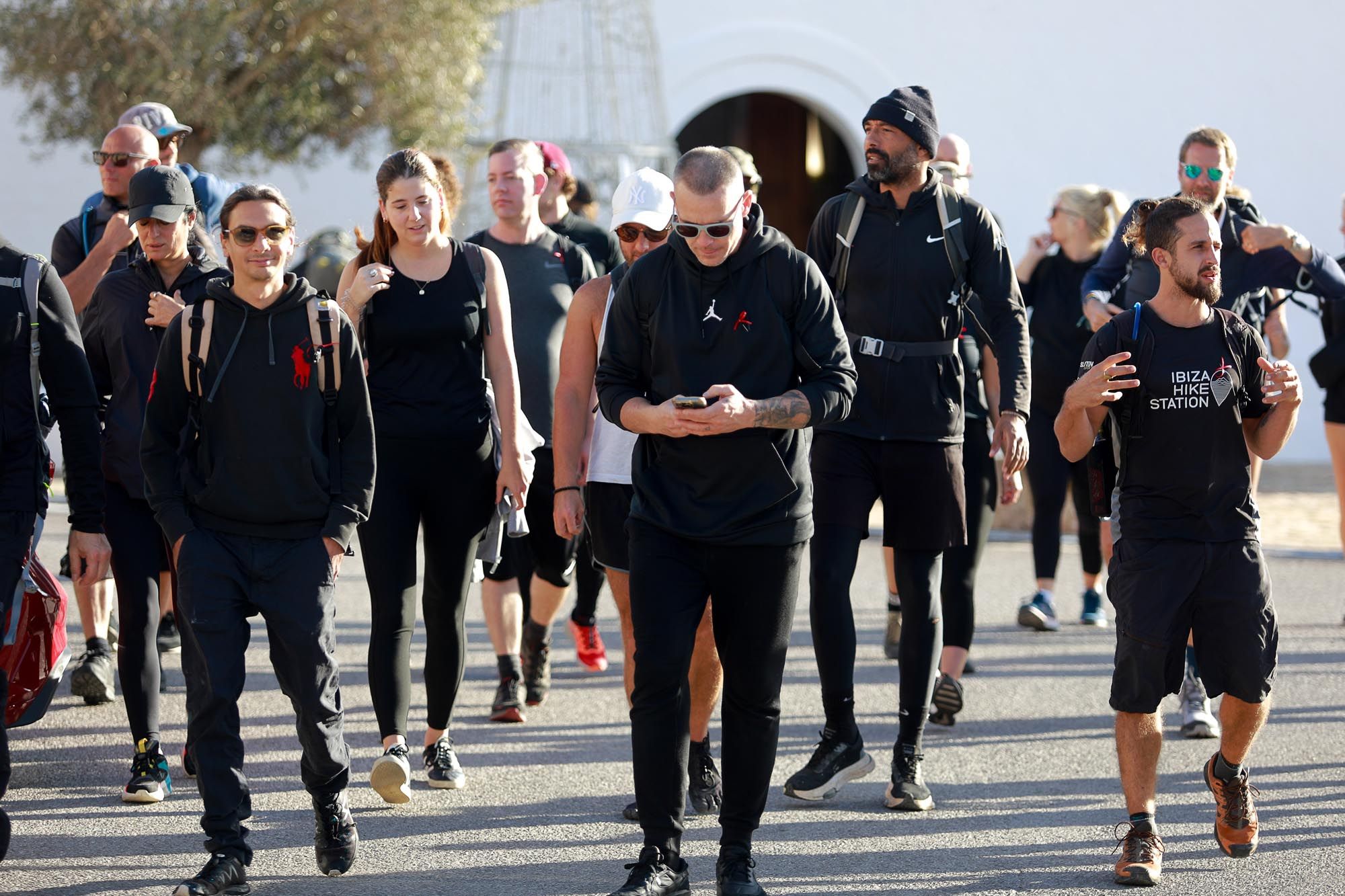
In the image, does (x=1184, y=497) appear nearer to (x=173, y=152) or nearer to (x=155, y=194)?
(x=155, y=194)

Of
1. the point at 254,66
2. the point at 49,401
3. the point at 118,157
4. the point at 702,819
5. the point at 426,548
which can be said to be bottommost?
the point at 702,819

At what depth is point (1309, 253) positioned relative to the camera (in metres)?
5.95

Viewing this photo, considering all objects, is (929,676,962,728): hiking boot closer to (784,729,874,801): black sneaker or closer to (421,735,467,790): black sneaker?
(784,729,874,801): black sneaker

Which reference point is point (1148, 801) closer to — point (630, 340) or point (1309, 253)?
point (630, 340)

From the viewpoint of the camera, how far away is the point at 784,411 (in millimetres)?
4102

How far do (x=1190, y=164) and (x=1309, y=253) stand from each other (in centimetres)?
56

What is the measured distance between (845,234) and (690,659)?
1.77 metres

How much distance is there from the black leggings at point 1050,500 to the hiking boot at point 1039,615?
0.42 ft

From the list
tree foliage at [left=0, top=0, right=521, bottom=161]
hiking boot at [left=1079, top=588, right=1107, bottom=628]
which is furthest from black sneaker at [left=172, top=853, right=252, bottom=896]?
tree foliage at [left=0, top=0, right=521, bottom=161]

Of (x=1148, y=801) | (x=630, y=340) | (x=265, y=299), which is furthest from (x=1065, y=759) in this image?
(x=265, y=299)

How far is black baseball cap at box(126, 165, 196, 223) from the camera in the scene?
5.01 m

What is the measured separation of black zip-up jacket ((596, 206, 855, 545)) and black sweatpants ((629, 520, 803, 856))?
0.07 m

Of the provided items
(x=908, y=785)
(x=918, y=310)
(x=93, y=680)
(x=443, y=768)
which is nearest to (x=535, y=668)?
(x=443, y=768)

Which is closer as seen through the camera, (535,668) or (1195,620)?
(1195,620)
